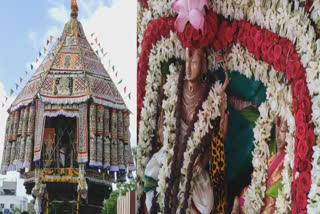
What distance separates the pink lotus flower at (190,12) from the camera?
3922 millimetres

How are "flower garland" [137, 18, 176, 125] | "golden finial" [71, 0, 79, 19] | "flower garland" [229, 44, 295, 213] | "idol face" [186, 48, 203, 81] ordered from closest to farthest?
"flower garland" [229, 44, 295, 213]
"idol face" [186, 48, 203, 81]
"flower garland" [137, 18, 176, 125]
"golden finial" [71, 0, 79, 19]

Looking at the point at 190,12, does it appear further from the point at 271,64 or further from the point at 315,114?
the point at 315,114

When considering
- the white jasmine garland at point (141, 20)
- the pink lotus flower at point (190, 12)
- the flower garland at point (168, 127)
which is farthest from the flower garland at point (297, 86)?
the white jasmine garland at point (141, 20)

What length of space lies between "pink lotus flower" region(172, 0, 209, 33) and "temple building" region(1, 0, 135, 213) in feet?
9.16

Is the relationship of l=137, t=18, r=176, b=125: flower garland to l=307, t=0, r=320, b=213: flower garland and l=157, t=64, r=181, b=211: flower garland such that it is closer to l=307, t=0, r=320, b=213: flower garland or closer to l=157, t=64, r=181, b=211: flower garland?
l=157, t=64, r=181, b=211: flower garland

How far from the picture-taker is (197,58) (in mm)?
4109

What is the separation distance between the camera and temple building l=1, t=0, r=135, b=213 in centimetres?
630

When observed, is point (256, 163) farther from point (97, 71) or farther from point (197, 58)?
point (97, 71)

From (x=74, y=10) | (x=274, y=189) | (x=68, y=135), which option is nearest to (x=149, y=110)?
(x=274, y=189)

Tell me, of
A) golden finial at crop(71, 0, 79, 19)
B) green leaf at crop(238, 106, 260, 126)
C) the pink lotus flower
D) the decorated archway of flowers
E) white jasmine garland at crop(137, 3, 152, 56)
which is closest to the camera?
the decorated archway of flowers

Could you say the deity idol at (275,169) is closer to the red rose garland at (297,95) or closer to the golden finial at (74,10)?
the red rose garland at (297,95)

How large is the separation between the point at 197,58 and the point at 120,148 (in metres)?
2.80

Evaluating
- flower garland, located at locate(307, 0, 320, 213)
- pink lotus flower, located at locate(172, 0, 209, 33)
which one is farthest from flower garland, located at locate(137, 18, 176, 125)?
flower garland, located at locate(307, 0, 320, 213)

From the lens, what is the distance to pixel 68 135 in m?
6.53
